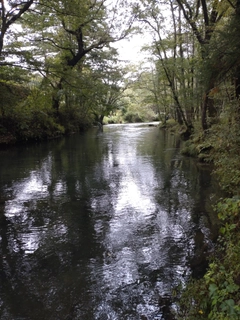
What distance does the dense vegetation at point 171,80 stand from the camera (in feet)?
9.73

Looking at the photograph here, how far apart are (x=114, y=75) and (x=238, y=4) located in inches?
796

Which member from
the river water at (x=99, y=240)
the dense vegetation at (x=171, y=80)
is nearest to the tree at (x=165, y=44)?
the dense vegetation at (x=171, y=80)

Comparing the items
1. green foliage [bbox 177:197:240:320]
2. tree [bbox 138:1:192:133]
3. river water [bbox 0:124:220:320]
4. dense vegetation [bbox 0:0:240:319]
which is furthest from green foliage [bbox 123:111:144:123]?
green foliage [bbox 177:197:240:320]

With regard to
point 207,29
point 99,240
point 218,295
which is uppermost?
point 207,29

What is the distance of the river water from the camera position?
10.7 feet

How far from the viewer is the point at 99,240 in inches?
191

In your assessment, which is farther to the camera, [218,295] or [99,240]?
[99,240]

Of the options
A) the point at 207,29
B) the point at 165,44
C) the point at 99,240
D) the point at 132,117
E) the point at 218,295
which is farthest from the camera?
the point at 132,117

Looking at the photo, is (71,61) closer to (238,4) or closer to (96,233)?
(238,4)

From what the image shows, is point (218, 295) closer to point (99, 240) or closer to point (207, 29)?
point (99, 240)

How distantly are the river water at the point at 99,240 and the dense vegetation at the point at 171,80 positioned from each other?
0.64m

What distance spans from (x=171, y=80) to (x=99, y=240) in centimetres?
1794

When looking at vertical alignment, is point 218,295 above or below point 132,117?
below

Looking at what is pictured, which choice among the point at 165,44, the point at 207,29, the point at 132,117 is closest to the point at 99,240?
the point at 207,29
